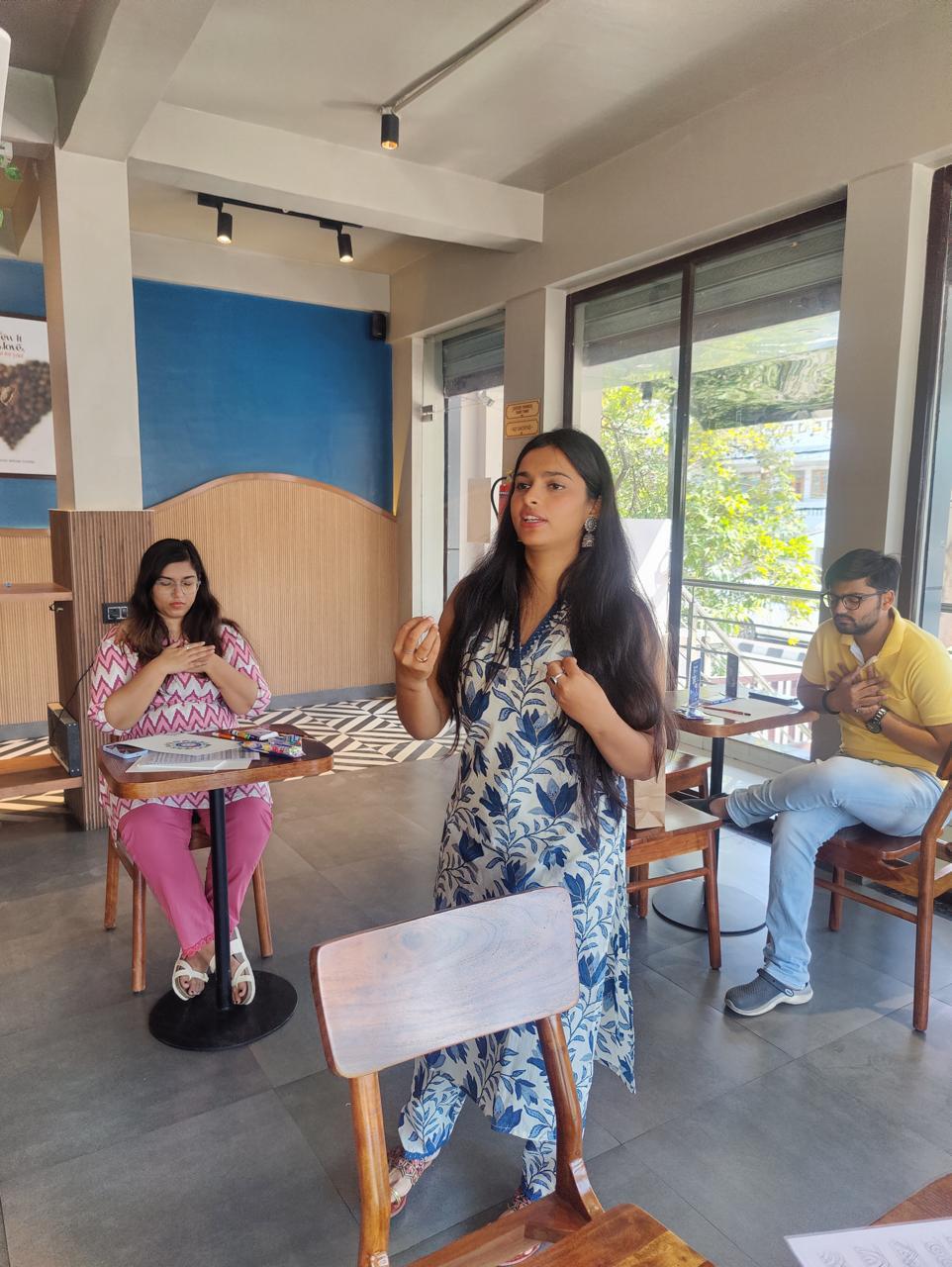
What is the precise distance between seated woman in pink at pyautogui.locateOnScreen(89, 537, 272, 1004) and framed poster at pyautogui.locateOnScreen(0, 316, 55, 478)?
331cm

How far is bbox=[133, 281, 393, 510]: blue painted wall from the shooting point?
5.77 m

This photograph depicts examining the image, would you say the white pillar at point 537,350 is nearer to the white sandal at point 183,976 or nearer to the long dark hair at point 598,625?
the long dark hair at point 598,625

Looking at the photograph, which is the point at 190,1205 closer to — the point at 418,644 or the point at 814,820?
the point at 418,644

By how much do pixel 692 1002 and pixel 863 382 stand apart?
2.47 m

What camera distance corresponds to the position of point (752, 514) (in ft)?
13.7

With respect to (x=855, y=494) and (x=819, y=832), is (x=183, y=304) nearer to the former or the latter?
(x=855, y=494)

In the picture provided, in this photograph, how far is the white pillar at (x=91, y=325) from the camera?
3711 mm

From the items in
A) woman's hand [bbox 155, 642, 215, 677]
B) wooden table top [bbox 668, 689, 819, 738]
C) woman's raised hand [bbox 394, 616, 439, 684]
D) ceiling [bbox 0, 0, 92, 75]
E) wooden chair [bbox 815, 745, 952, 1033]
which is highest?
ceiling [bbox 0, 0, 92, 75]

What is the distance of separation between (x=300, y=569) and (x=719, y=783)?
13.2ft

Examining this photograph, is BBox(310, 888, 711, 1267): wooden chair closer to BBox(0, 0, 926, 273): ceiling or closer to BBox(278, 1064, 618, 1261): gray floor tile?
BBox(278, 1064, 618, 1261): gray floor tile

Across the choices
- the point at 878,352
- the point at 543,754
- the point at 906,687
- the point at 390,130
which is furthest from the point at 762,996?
the point at 390,130

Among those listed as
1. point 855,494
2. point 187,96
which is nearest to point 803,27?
point 855,494

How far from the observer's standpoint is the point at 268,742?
2326 millimetres

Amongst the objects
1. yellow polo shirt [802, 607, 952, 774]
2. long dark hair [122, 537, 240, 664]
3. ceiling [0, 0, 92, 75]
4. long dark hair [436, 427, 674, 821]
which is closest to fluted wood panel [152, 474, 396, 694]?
ceiling [0, 0, 92, 75]
